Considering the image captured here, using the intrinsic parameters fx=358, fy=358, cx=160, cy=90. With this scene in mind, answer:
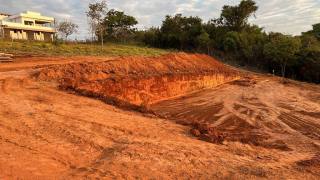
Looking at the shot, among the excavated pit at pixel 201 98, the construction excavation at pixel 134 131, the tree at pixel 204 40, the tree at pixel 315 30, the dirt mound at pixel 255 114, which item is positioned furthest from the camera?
the tree at pixel 315 30

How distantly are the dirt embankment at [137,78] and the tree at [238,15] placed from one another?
64.8 feet

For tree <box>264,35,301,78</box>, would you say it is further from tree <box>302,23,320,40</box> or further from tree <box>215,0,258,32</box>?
tree <box>302,23,320,40</box>

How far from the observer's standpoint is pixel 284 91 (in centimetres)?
2320

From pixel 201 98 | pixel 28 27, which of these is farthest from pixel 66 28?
pixel 201 98

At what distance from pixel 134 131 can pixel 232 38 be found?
33075mm

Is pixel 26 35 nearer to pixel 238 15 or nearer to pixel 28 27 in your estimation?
pixel 28 27

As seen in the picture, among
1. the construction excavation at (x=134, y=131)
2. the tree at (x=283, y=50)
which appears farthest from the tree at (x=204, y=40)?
the construction excavation at (x=134, y=131)

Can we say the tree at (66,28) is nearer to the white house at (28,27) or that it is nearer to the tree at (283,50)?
the white house at (28,27)

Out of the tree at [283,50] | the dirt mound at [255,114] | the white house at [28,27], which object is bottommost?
the dirt mound at [255,114]

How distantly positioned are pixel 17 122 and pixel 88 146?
6.57 feet

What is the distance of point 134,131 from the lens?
8.76m

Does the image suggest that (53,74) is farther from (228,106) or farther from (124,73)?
(228,106)

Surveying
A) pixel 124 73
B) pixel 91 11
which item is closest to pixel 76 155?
pixel 124 73

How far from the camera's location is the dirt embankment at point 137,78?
527 inches
